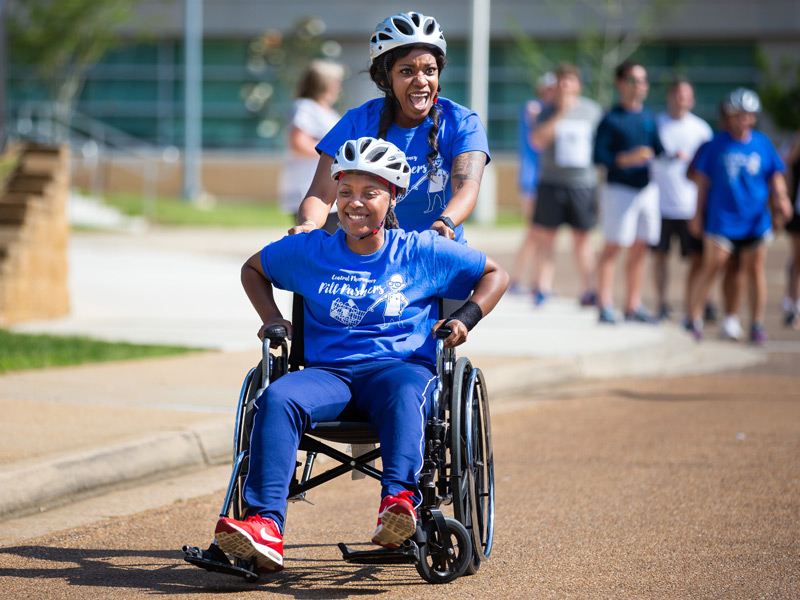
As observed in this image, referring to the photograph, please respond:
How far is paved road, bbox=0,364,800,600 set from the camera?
4211 mm

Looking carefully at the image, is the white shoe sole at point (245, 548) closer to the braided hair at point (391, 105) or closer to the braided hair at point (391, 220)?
the braided hair at point (391, 220)

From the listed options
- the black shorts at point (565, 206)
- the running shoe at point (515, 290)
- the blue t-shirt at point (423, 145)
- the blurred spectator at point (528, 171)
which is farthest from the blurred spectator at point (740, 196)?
the blue t-shirt at point (423, 145)

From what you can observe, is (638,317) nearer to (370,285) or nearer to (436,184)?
(436,184)

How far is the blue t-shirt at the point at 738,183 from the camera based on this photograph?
34.4 ft

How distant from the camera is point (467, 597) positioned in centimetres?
409

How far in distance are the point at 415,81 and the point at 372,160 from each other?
2.17ft

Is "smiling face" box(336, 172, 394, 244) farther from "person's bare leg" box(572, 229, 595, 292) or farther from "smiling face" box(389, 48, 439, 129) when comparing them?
"person's bare leg" box(572, 229, 595, 292)

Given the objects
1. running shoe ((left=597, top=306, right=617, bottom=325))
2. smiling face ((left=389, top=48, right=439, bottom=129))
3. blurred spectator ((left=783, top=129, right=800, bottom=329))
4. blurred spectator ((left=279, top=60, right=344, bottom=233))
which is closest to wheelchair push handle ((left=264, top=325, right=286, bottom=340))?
smiling face ((left=389, top=48, right=439, bottom=129))

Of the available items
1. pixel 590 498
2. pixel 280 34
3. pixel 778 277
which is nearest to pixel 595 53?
pixel 280 34

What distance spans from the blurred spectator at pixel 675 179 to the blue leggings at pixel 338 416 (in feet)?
25.5

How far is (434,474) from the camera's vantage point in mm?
4234

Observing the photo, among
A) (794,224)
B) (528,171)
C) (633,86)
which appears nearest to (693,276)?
(794,224)

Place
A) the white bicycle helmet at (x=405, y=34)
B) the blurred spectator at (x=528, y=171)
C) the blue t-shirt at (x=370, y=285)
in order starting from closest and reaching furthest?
1. the blue t-shirt at (x=370, y=285)
2. the white bicycle helmet at (x=405, y=34)
3. the blurred spectator at (x=528, y=171)

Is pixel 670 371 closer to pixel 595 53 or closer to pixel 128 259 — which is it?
pixel 128 259
